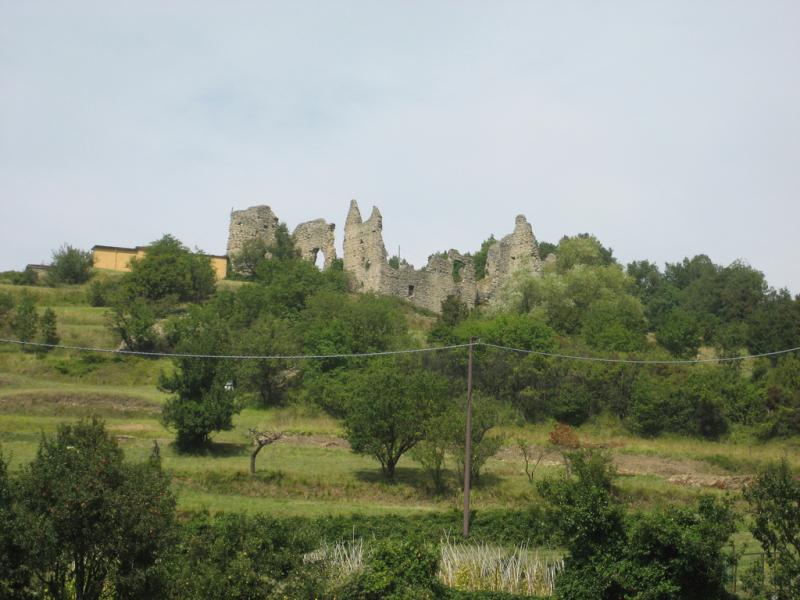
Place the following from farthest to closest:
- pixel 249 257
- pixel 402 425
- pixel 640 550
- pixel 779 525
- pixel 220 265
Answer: pixel 249 257 < pixel 220 265 < pixel 402 425 < pixel 640 550 < pixel 779 525

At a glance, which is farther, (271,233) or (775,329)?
(271,233)

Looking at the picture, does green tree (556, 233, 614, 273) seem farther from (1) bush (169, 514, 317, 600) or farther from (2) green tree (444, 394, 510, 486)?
(1) bush (169, 514, 317, 600)

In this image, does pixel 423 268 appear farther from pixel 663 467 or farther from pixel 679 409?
pixel 663 467

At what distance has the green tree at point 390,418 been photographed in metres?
29.9

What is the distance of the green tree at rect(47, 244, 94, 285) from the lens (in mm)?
58281

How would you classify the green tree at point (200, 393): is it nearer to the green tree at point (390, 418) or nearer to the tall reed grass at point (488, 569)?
the green tree at point (390, 418)

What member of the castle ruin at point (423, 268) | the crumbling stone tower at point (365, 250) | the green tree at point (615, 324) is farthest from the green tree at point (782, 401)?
the crumbling stone tower at point (365, 250)

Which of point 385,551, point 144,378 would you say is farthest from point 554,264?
point 385,551

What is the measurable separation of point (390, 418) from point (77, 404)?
41.1 ft

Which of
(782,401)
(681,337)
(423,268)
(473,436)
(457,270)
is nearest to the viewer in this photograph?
(473,436)

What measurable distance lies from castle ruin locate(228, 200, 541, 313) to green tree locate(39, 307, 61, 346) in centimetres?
2016

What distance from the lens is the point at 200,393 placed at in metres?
32.1

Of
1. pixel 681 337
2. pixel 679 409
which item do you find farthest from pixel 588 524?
pixel 681 337

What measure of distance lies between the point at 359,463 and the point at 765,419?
17851 millimetres
